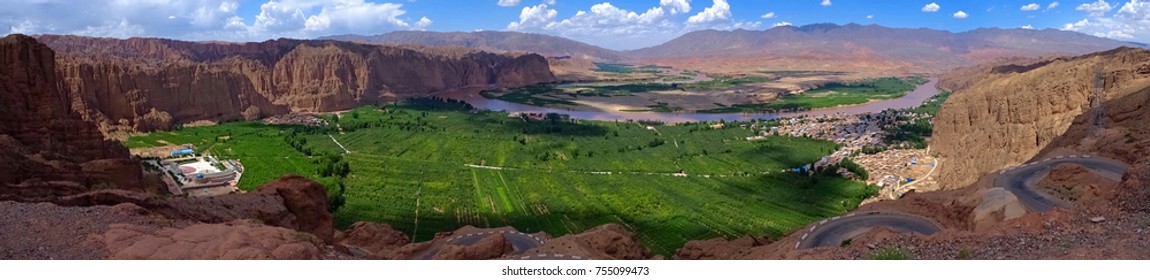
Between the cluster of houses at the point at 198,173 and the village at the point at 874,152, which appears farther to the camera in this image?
the village at the point at 874,152

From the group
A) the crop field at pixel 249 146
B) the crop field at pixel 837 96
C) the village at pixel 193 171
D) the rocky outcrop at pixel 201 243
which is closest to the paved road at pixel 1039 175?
the rocky outcrop at pixel 201 243

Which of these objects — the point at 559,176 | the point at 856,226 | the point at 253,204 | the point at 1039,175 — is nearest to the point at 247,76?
the point at 559,176

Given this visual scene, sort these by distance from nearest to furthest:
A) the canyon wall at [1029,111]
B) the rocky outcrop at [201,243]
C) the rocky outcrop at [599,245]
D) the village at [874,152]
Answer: the rocky outcrop at [201,243]
the rocky outcrop at [599,245]
the canyon wall at [1029,111]
the village at [874,152]

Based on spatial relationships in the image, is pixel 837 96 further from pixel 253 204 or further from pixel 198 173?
pixel 253 204

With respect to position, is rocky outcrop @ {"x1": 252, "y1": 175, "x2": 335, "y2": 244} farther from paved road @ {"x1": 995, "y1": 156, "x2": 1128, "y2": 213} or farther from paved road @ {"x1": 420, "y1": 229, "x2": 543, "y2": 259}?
paved road @ {"x1": 995, "y1": 156, "x2": 1128, "y2": 213}

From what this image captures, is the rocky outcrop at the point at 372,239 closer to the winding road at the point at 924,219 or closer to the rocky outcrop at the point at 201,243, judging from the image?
the rocky outcrop at the point at 201,243

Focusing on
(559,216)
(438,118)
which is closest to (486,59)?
(438,118)
